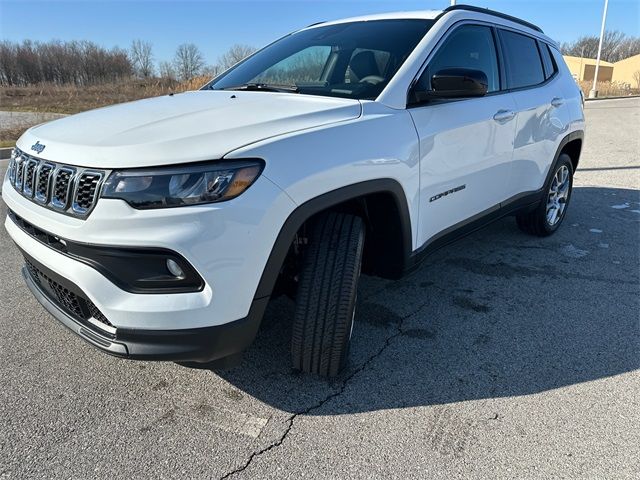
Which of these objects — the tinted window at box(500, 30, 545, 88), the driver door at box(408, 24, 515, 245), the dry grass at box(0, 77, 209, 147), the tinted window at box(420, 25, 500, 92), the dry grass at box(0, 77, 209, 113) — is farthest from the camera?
the dry grass at box(0, 77, 209, 113)

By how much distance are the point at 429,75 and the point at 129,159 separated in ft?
6.05

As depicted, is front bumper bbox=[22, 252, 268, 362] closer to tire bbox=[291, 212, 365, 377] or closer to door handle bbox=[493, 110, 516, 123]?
tire bbox=[291, 212, 365, 377]

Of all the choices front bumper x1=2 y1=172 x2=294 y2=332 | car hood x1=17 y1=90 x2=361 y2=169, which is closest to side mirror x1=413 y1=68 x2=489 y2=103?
car hood x1=17 y1=90 x2=361 y2=169

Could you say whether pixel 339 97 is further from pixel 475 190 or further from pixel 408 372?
pixel 408 372

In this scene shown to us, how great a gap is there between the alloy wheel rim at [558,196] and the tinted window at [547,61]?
2.99 feet

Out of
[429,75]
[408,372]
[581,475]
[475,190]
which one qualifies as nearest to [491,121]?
[475,190]

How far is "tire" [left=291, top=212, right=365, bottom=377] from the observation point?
229 cm

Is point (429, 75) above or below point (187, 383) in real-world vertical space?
above

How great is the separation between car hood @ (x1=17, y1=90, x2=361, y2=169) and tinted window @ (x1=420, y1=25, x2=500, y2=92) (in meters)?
0.78

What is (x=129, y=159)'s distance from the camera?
1852 millimetres

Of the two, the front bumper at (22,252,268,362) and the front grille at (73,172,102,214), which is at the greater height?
the front grille at (73,172,102,214)

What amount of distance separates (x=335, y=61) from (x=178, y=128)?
157 centimetres

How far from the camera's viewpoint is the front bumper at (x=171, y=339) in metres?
1.91

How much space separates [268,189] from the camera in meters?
1.93
